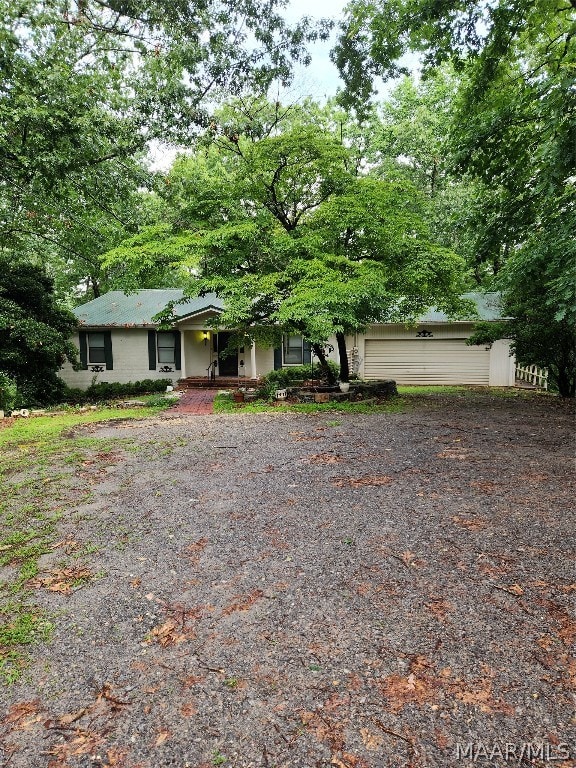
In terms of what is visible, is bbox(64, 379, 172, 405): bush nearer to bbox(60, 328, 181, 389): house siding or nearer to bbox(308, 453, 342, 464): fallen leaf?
bbox(60, 328, 181, 389): house siding

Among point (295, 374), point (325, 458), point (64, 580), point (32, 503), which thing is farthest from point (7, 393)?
point (64, 580)

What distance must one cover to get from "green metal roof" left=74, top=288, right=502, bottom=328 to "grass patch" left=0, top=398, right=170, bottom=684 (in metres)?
7.64

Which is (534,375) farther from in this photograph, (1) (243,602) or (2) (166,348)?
(1) (243,602)

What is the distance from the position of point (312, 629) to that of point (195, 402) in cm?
1080

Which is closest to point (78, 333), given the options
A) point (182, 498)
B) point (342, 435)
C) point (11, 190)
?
point (11, 190)

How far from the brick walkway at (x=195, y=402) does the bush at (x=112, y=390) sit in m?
1.37

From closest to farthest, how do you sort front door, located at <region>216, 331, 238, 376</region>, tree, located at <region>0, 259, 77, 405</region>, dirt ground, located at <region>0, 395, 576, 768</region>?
dirt ground, located at <region>0, 395, 576, 768</region> < tree, located at <region>0, 259, 77, 405</region> < front door, located at <region>216, 331, 238, 376</region>

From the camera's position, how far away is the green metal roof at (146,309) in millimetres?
16031

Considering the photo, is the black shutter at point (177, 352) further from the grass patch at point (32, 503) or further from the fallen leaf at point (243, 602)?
the fallen leaf at point (243, 602)

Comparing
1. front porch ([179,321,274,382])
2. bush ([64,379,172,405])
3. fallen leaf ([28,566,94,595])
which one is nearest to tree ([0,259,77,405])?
bush ([64,379,172,405])

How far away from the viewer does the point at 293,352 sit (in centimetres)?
1705

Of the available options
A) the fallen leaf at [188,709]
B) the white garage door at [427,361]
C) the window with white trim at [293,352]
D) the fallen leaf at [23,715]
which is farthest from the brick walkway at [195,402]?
the fallen leaf at [188,709]

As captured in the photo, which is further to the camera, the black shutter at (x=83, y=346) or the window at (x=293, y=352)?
the window at (x=293, y=352)

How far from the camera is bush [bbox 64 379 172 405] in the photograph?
14992 millimetres
